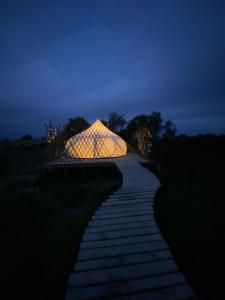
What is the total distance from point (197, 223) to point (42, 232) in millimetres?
2924

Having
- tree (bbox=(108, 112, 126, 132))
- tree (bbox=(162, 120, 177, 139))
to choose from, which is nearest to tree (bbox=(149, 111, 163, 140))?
tree (bbox=(162, 120, 177, 139))

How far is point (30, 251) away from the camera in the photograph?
12.2 ft

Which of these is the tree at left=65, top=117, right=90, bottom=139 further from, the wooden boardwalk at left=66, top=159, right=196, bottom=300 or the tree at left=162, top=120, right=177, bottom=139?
the wooden boardwalk at left=66, top=159, right=196, bottom=300

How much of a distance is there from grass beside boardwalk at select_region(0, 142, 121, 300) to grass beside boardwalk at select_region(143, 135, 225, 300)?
1571mm

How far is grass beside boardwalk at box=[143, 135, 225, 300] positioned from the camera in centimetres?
299

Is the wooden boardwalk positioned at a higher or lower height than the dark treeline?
lower

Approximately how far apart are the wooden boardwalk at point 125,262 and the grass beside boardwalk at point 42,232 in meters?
0.47

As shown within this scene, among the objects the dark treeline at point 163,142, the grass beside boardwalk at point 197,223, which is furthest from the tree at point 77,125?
the grass beside boardwalk at point 197,223

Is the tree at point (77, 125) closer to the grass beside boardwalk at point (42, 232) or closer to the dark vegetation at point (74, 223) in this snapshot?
the dark vegetation at point (74, 223)

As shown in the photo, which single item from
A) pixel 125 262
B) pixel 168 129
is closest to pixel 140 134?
pixel 168 129

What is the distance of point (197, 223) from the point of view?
182 inches

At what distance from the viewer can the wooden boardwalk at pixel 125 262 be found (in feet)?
7.54

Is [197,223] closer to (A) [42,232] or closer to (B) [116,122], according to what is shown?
(A) [42,232]

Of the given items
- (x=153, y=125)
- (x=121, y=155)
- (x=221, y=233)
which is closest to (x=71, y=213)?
(x=221, y=233)
